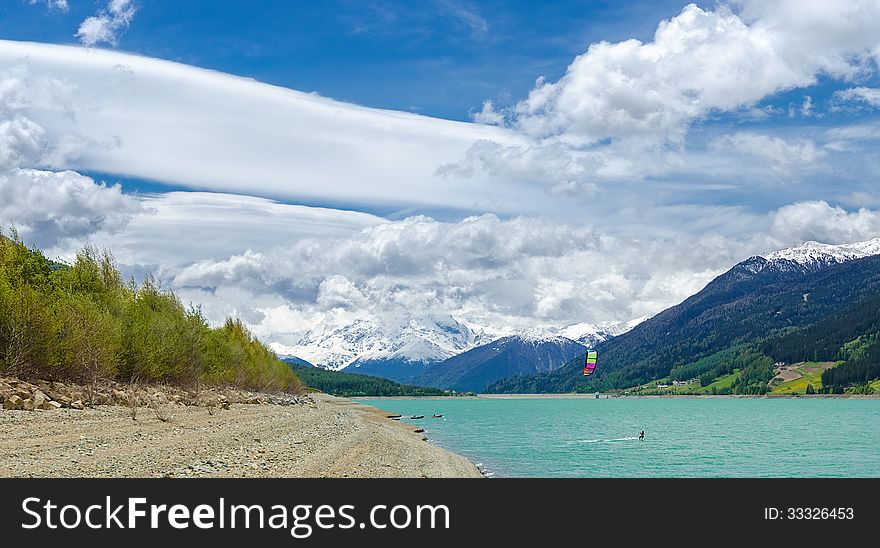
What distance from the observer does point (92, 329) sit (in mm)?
59406

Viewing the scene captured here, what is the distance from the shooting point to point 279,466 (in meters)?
34.3

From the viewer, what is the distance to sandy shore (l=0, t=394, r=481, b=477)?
27281 millimetres

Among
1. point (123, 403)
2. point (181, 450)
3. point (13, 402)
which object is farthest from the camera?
point (123, 403)

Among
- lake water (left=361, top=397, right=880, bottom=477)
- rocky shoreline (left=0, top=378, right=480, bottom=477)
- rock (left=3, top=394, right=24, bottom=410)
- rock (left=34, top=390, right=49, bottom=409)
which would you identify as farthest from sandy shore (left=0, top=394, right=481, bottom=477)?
lake water (left=361, top=397, right=880, bottom=477)

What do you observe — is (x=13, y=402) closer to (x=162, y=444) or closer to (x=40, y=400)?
(x=40, y=400)

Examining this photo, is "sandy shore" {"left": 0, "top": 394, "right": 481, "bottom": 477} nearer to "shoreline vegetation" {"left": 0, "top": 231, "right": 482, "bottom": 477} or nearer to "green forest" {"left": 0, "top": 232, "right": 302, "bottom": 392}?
Result: "shoreline vegetation" {"left": 0, "top": 231, "right": 482, "bottom": 477}

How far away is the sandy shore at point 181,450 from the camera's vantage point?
89.5ft

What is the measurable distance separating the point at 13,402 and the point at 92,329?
54.4 ft

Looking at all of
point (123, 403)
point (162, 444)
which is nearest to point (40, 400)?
point (123, 403)

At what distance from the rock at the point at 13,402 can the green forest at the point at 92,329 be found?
9567 mm
